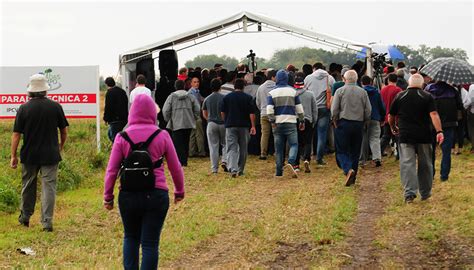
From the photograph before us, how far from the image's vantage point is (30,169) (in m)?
11.8

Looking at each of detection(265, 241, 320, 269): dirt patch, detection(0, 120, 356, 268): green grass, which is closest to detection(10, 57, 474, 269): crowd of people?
detection(0, 120, 356, 268): green grass

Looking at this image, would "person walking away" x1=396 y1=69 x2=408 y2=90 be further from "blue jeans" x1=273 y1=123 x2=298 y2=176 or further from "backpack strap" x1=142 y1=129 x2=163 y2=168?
"backpack strap" x1=142 y1=129 x2=163 y2=168

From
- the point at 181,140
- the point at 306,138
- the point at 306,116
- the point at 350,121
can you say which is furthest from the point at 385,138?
the point at 350,121

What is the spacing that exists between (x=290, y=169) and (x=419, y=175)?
13.6 feet

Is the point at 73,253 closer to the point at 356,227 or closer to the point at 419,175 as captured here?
the point at 356,227

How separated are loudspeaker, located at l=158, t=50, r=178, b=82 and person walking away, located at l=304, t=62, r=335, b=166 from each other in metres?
3.86

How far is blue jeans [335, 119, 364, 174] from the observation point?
15.5m

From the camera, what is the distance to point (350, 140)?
15.5 m

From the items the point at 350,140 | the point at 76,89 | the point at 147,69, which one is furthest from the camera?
the point at 147,69

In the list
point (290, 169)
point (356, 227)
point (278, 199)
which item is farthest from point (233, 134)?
point (356, 227)

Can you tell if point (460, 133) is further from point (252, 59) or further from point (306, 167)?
point (252, 59)

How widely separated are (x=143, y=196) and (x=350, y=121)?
801cm

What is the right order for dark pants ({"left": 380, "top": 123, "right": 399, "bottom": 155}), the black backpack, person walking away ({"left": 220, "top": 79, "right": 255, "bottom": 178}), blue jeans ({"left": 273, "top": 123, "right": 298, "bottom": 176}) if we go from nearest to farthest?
the black backpack → blue jeans ({"left": 273, "top": 123, "right": 298, "bottom": 176}) → person walking away ({"left": 220, "top": 79, "right": 255, "bottom": 178}) → dark pants ({"left": 380, "top": 123, "right": 399, "bottom": 155})

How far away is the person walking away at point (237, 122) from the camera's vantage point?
17.1m
